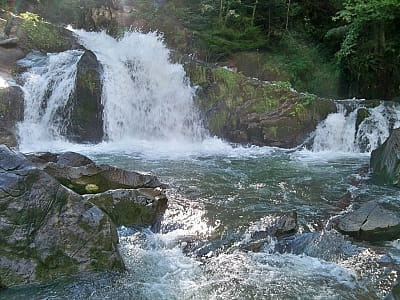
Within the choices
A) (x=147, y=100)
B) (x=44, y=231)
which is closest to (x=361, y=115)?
(x=147, y=100)

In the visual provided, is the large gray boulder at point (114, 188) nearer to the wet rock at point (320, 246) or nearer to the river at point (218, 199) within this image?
the river at point (218, 199)

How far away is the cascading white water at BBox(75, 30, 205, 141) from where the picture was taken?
13992 mm

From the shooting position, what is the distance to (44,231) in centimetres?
532

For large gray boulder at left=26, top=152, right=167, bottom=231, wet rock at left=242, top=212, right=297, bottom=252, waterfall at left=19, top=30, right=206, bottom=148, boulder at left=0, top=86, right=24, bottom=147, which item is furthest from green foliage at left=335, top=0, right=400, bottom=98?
boulder at left=0, top=86, right=24, bottom=147

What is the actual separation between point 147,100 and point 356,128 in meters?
6.56

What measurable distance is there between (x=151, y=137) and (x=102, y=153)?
8.22 ft

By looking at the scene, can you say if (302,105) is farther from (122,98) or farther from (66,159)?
(66,159)

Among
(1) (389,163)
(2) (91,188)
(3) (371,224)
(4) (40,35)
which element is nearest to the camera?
(3) (371,224)

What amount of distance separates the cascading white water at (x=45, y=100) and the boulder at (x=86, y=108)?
8.2 inches

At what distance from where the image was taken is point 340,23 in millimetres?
18906

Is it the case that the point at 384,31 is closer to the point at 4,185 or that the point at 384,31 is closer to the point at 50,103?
the point at 50,103

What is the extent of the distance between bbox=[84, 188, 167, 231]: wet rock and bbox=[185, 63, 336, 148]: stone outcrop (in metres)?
6.95

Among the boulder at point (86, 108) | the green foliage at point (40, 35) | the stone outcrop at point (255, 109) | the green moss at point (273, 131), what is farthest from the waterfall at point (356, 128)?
the green foliage at point (40, 35)

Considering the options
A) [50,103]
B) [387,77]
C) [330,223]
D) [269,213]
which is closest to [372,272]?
[330,223]
